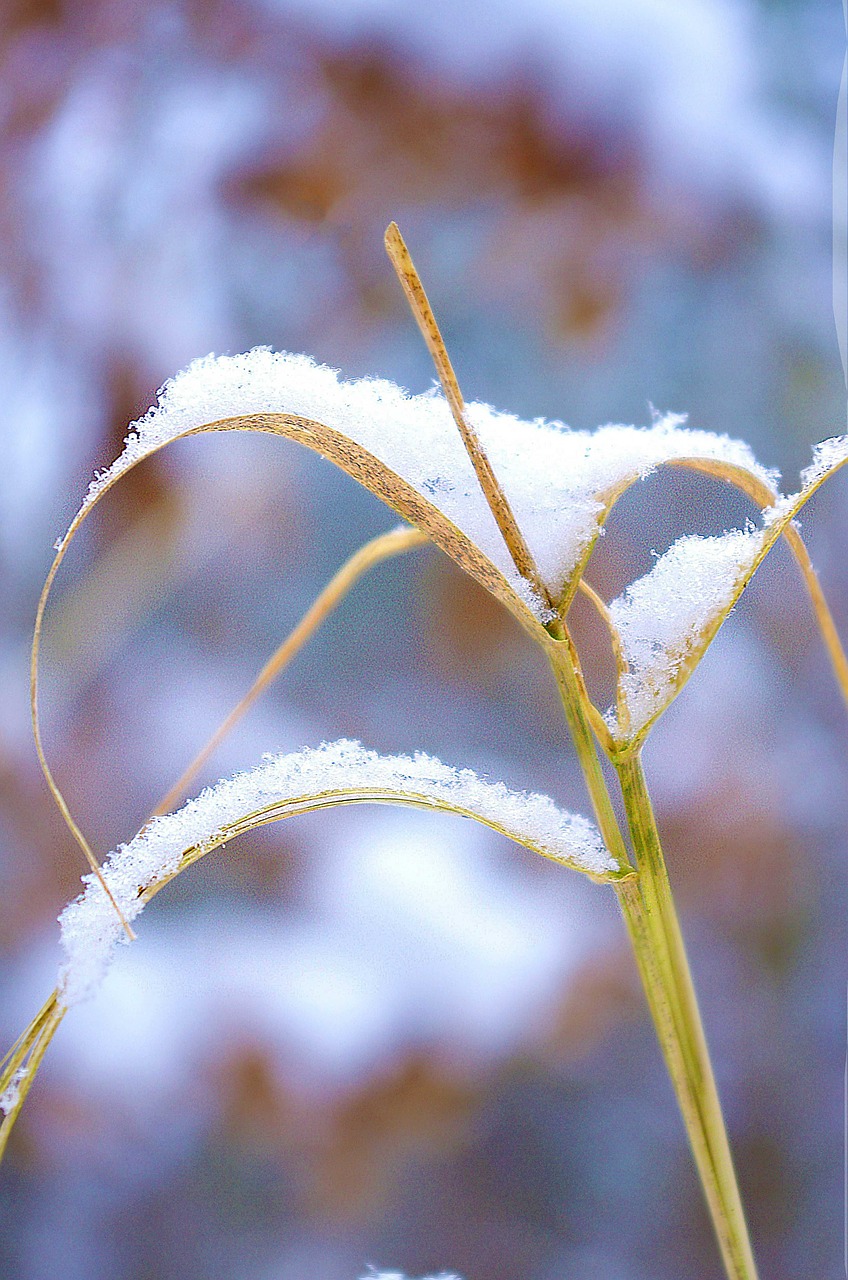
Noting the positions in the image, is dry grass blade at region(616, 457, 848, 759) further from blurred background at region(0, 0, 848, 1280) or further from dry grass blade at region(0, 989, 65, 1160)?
blurred background at region(0, 0, 848, 1280)

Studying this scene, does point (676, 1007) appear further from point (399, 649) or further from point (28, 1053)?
point (399, 649)

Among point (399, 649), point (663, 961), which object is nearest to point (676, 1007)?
point (663, 961)

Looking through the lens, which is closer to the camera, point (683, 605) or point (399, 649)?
point (683, 605)

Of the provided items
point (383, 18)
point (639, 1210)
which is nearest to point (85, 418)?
point (383, 18)

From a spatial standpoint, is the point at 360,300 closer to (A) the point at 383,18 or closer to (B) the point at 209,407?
(A) the point at 383,18

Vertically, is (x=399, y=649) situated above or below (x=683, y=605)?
above

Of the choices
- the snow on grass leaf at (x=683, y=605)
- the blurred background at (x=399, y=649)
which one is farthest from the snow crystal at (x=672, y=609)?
the blurred background at (x=399, y=649)
